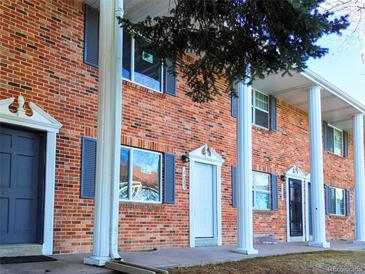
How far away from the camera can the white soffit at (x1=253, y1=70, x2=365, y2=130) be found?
48.0 feet

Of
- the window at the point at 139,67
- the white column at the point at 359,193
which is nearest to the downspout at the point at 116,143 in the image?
the window at the point at 139,67

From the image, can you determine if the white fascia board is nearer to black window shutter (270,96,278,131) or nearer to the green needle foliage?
black window shutter (270,96,278,131)

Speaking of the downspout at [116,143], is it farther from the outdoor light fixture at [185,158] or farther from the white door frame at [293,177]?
the white door frame at [293,177]

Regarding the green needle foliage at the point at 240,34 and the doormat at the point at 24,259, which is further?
the doormat at the point at 24,259

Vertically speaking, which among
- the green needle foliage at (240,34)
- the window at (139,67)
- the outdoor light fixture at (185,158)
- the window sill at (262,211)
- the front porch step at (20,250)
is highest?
the window at (139,67)

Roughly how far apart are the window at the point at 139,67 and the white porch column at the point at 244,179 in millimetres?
2032

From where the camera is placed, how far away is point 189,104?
12320 millimetres

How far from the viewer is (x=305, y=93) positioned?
16.0 metres

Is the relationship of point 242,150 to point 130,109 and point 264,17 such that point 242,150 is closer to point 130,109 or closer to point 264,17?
point 130,109

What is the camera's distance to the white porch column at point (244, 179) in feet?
34.4

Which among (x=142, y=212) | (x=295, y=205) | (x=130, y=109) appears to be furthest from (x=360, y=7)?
(x=295, y=205)

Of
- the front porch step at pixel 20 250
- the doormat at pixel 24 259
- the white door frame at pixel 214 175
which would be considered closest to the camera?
the doormat at pixel 24 259

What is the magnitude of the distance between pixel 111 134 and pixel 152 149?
3.37 meters

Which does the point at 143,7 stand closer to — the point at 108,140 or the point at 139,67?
the point at 139,67
